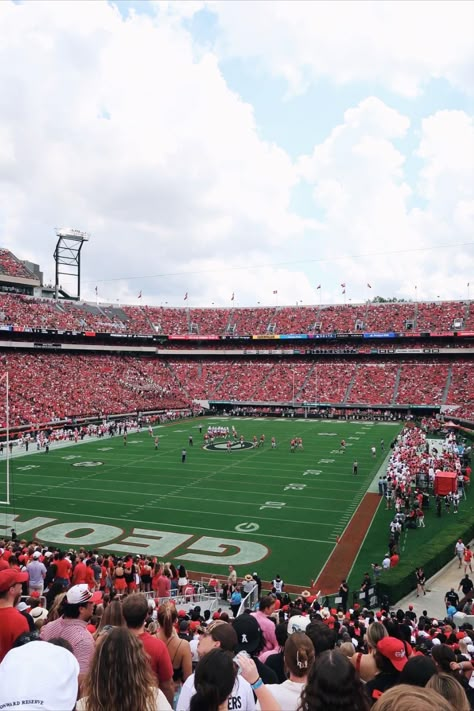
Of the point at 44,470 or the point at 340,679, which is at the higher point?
the point at 340,679

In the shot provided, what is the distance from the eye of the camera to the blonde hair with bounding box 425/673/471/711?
2.71 m

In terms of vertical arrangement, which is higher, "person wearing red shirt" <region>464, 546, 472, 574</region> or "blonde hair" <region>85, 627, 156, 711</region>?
"blonde hair" <region>85, 627, 156, 711</region>

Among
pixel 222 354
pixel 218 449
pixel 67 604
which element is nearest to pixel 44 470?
pixel 218 449

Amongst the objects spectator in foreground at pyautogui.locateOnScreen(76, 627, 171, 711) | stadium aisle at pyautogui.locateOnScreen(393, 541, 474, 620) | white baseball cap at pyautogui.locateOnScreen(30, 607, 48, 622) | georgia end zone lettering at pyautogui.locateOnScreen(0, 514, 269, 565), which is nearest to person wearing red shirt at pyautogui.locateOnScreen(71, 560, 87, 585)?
white baseball cap at pyautogui.locateOnScreen(30, 607, 48, 622)

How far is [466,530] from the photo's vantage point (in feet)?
58.8

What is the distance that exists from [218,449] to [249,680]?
32998 millimetres

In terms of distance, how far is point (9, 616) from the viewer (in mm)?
4430

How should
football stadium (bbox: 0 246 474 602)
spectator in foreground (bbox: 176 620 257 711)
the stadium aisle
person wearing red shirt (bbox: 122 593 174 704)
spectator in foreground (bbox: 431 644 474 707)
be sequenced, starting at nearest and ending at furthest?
spectator in foreground (bbox: 176 620 257 711)
person wearing red shirt (bbox: 122 593 174 704)
spectator in foreground (bbox: 431 644 474 707)
the stadium aisle
football stadium (bbox: 0 246 474 602)

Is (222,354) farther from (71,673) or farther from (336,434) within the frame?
(71,673)

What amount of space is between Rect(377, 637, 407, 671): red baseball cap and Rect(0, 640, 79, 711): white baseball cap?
2.63m

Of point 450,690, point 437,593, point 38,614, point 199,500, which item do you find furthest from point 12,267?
point 450,690

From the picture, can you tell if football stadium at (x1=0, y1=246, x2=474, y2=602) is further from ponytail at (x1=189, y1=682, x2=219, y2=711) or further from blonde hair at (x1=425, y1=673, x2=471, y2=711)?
ponytail at (x1=189, y1=682, x2=219, y2=711)

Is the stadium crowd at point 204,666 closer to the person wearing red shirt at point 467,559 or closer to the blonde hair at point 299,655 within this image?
the blonde hair at point 299,655

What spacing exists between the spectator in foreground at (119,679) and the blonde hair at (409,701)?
1133 mm
